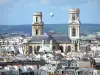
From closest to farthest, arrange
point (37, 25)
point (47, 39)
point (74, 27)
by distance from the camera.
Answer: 1. point (47, 39)
2. point (37, 25)
3. point (74, 27)

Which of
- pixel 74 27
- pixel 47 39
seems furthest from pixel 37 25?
pixel 47 39

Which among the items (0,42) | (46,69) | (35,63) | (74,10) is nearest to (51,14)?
(74,10)

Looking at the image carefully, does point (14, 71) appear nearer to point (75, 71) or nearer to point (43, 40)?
point (75, 71)

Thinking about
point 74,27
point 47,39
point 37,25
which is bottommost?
point 47,39

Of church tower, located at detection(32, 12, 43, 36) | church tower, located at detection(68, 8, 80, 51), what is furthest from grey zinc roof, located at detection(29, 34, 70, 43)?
church tower, located at detection(68, 8, 80, 51)

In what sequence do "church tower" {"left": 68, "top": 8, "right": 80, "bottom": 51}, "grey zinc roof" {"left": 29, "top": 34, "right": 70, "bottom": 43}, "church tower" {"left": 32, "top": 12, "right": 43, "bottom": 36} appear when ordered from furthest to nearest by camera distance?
"church tower" {"left": 68, "top": 8, "right": 80, "bottom": 51}, "church tower" {"left": 32, "top": 12, "right": 43, "bottom": 36}, "grey zinc roof" {"left": 29, "top": 34, "right": 70, "bottom": 43}

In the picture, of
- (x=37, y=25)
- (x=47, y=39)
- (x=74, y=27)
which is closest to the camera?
(x=47, y=39)

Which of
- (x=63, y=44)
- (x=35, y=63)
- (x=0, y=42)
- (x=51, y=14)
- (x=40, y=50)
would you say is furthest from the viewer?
(x=0, y=42)

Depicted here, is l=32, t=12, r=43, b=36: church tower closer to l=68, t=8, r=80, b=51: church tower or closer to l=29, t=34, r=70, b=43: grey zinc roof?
l=29, t=34, r=70, b=43: grey zinc roof

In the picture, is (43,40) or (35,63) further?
(43,40)

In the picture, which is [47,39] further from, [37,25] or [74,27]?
[74,27]

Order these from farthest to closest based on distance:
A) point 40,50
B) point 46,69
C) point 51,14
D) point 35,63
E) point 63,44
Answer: point 51,14 → point 63,44 → point 40,50 → point 35,63 → point 46,69
